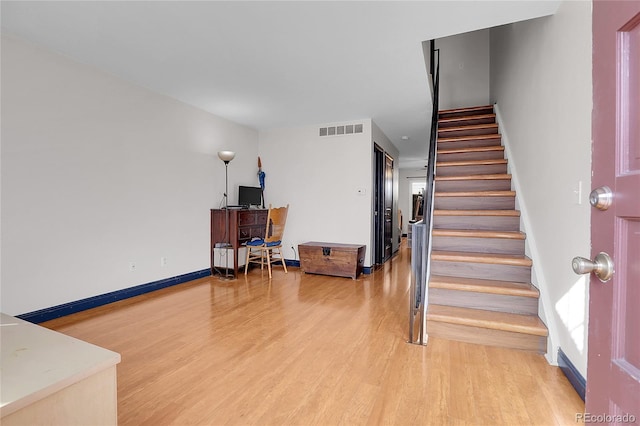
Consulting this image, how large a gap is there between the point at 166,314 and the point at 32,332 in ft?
5.91

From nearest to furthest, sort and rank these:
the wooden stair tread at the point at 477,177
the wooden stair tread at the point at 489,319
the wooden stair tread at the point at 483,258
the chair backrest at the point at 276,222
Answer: the wooden stair tread at the point at 489,319
the wooden stair tread at the point at 483,258
the wooden stair tread at the point at 477,177
the chair backrest at the point at 276,222

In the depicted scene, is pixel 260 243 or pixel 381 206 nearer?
pixel 260 243

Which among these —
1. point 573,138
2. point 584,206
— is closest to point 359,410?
point 584,206

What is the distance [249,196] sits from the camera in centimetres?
498

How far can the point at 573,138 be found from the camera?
71.1 inches

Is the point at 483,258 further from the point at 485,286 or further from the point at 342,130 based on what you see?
the point at 342,130

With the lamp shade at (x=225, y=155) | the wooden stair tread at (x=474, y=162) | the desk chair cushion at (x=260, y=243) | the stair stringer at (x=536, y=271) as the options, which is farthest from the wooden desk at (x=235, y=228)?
the stair stringer at (x=536, y=271)

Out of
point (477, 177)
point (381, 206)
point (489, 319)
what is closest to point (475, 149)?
point (477, 177)

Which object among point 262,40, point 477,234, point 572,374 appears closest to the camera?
point 572,374

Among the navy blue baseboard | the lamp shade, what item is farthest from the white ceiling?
the navy blue baseboard

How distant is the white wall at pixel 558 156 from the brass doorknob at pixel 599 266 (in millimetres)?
1222

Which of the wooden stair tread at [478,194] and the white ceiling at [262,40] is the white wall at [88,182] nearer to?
the white ceiling at [262,40]

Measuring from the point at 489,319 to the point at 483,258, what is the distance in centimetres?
56

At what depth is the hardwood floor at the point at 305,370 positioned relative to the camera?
59.3 inches
